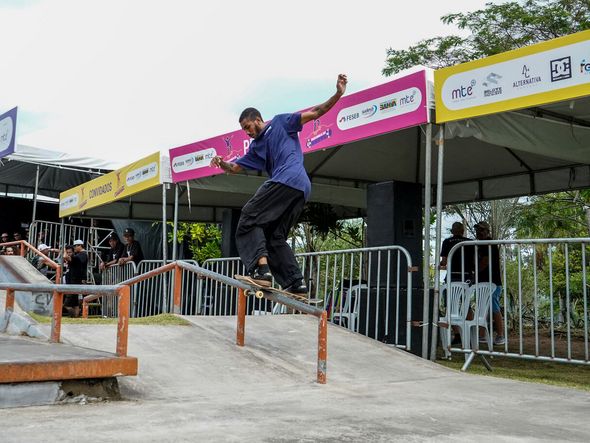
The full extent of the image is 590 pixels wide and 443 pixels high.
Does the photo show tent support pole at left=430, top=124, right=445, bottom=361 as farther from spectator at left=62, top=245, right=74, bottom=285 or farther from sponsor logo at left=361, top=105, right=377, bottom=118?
spectator at left=62, top=245, right=74, bottom=285

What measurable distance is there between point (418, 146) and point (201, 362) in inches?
193

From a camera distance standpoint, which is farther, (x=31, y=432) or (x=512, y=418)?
Result: (x=512, y=418)

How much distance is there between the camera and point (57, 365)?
3.60m

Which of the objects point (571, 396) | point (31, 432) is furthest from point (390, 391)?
point (31, 432)

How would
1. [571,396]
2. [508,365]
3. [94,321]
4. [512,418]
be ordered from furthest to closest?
1. [508,365]
2. [94,321]
3. [571,396]
4. [512,418]

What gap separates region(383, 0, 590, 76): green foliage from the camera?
16.1 m

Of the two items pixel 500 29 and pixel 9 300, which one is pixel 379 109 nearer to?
pixel 9 300

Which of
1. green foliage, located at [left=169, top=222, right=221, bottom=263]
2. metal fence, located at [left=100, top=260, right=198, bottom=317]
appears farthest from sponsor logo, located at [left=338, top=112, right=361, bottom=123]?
green foliage, located at [left=169, top=222, right=221, bottom=263]

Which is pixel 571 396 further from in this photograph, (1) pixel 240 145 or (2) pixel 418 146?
(1) pixel 240 145

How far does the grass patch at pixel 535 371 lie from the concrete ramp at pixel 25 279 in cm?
578

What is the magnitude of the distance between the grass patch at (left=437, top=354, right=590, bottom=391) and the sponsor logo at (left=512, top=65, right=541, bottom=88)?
8.59 ft

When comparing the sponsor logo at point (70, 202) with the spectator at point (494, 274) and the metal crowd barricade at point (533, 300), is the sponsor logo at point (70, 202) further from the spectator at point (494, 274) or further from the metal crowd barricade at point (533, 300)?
the spectator at point (494, 274)

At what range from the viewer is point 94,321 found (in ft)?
19.8

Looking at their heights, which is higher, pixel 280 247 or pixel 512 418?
pixel 280 247
